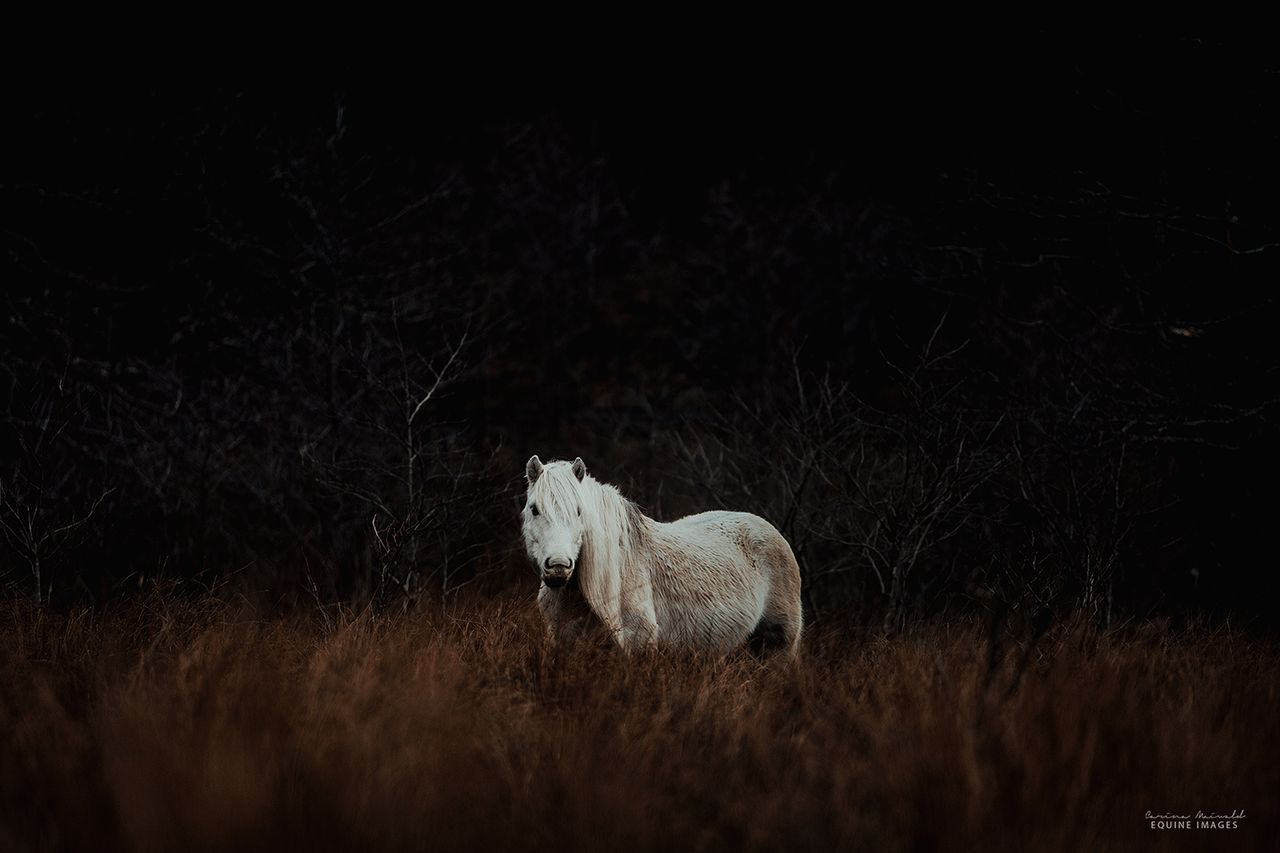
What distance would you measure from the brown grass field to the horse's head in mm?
389

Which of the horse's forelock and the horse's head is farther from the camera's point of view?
the horse's forelock

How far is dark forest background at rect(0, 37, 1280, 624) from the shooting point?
7941mm

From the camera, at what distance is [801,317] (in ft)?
56.0

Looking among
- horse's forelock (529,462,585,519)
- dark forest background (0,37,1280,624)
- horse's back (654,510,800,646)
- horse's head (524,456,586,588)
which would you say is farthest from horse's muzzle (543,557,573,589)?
dark forest background (0,37,1280,624)

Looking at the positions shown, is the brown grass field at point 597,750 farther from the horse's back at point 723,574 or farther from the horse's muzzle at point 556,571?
the horse's back at point 723,574

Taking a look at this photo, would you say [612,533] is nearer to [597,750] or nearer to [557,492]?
[557,492]

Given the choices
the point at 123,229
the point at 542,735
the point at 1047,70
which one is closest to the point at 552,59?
the point at 123,229

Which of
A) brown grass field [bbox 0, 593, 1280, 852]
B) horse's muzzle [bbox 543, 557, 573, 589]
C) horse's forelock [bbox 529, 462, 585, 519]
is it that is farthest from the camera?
horse's forelock [bbox 529, 462, 585, 519]

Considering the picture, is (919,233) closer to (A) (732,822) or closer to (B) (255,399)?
(B) (255,399)

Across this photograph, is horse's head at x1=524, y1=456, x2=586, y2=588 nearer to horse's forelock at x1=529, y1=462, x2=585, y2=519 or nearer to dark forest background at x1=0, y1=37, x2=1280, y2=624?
horse's forelock at x1=529, y1=462, x2=585, y2=519

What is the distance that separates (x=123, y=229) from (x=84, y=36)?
2932 mm

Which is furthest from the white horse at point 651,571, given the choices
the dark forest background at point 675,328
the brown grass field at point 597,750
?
the dark forest background at point 675,328

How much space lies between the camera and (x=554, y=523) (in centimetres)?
480

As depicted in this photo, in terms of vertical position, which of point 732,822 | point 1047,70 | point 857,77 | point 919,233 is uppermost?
point 857,77
